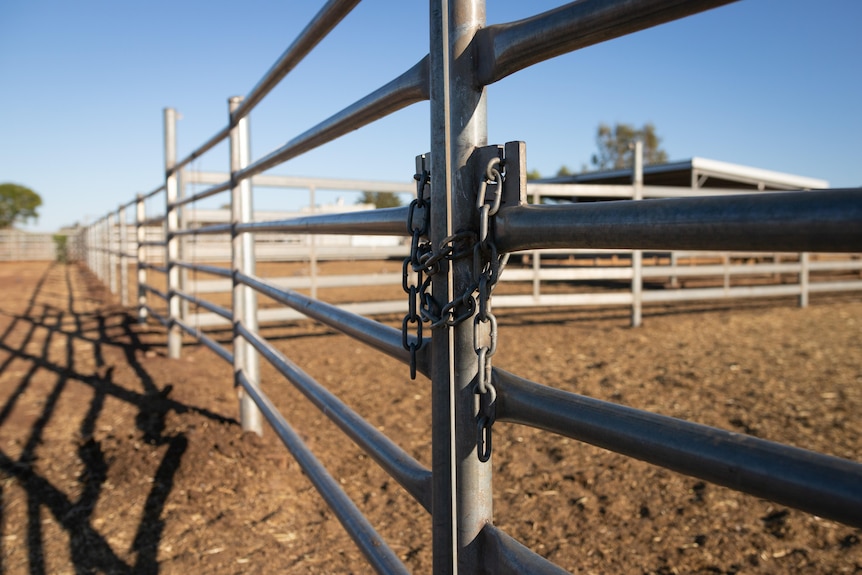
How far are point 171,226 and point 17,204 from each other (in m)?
81.1

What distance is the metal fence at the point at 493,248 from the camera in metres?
0.58

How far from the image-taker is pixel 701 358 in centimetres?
505

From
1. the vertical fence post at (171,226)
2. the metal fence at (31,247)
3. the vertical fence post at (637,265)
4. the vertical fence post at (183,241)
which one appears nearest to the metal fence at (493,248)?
the vertical fence post at (171,226)

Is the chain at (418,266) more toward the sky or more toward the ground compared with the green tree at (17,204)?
more toward the ground

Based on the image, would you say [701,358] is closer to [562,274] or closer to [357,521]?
[562,274]

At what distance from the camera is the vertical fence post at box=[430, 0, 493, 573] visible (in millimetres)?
958

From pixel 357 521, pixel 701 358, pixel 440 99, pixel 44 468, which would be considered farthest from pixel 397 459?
pixel 701 358

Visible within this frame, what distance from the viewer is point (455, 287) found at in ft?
3.18

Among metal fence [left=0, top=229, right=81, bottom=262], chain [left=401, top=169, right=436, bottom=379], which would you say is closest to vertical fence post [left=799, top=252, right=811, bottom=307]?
chain [left=401, top=169, right=436, bottom=379]

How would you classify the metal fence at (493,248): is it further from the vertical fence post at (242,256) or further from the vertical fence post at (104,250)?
the vertical fence post at (104,250)

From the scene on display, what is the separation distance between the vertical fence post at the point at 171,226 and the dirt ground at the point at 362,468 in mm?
243

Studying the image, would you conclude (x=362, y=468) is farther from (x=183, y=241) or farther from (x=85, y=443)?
(x=183, y=241)

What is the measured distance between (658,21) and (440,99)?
0.41 metres

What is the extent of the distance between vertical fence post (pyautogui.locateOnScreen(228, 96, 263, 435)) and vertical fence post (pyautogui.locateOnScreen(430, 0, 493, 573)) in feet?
7.07
